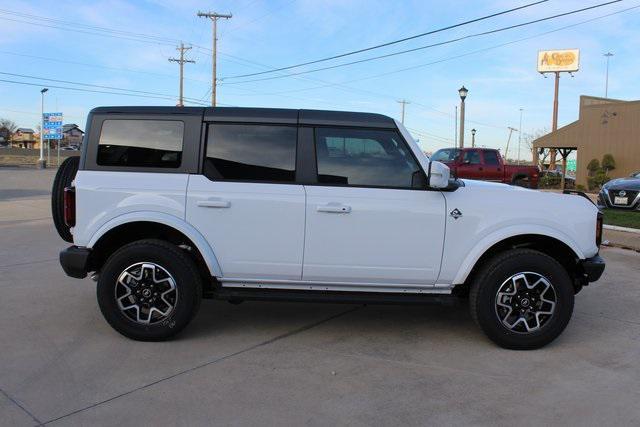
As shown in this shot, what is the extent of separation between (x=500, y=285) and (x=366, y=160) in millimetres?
1467

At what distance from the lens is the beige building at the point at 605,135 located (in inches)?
1091

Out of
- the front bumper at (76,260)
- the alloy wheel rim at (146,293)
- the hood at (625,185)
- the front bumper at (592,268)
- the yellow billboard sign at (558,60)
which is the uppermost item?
the yellow billboard sign at (558,60)

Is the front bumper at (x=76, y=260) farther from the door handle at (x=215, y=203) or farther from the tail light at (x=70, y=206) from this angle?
the door handle at (x=215, y=203)

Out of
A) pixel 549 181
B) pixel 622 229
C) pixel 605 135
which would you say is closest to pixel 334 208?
pixel 622 229

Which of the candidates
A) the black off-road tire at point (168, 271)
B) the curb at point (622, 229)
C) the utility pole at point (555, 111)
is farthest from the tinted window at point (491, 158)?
the utility pole at point (555, 111)

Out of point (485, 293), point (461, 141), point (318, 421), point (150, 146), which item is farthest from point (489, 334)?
point (461, 141)

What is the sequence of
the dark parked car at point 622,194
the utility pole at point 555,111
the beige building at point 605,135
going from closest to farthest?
1. the dark parked car at point 622,194
2. the beige building at point 605,135
3. the utility pole at point 555,111

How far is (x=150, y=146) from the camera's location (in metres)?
4.52

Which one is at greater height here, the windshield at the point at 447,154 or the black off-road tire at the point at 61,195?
the windshield at the point at 447,154

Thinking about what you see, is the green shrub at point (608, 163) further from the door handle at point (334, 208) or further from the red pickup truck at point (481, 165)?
the door handle at point (334, 208)

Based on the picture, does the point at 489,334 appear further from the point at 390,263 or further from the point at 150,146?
the point at 150,146

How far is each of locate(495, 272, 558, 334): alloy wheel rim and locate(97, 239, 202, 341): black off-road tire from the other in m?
2.47

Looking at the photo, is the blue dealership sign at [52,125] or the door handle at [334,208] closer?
the door handle at [334,208]

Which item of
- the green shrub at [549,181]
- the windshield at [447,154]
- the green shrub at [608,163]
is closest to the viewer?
the windshield at [447,154]
